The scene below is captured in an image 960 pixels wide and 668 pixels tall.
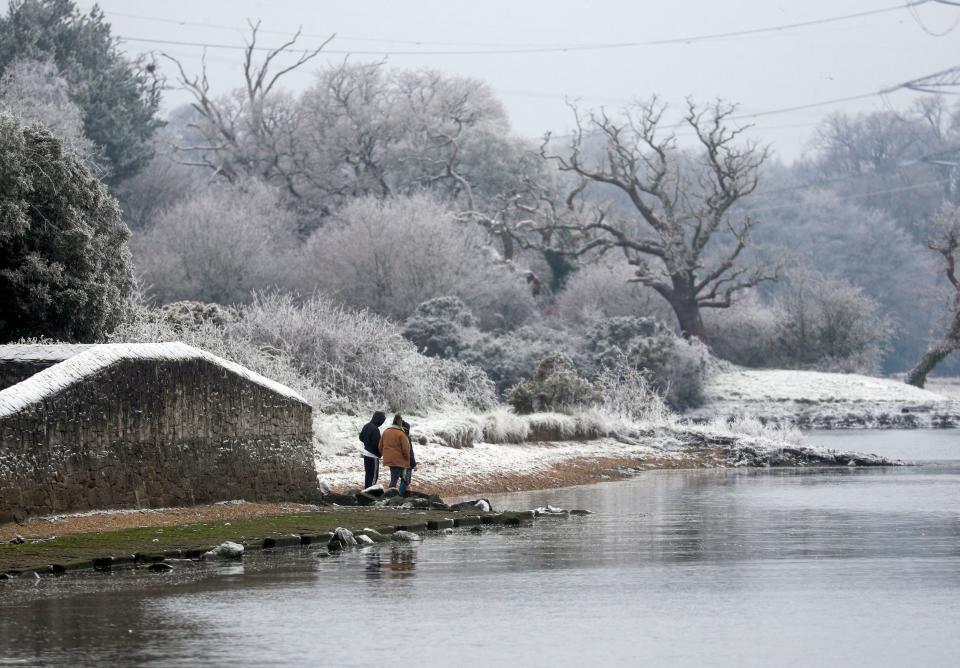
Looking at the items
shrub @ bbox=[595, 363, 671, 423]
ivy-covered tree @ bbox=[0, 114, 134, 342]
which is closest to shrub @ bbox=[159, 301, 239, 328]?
ivy-covered tree @ bbox=[0, 114, 134, 342]

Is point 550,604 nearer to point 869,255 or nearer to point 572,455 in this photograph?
point 572,455

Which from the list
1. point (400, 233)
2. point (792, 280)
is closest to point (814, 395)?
point (400, 233)

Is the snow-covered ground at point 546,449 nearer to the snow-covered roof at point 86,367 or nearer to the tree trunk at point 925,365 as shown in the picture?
the snow-covered roof at point 86,367

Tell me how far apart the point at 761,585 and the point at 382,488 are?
11187 mm

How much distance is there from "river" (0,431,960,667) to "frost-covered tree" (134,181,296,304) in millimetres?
45205

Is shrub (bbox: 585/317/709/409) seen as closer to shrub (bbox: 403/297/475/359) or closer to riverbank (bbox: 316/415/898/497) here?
shrub (bbox: 403/297/475/359)

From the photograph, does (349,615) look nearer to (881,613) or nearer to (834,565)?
(881,613)

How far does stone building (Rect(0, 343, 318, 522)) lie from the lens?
779 inches

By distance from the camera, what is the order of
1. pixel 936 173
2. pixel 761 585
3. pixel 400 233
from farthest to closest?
pixel 936 173 → pixel 400 233 → pixel 761 585

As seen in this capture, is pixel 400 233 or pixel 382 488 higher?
pixel 400 233

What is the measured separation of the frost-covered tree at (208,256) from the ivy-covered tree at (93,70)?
17.1 ft

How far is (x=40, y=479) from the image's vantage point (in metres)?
19.9

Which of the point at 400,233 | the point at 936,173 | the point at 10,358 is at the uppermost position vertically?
the point at 936,173

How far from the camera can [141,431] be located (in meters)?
21.6
